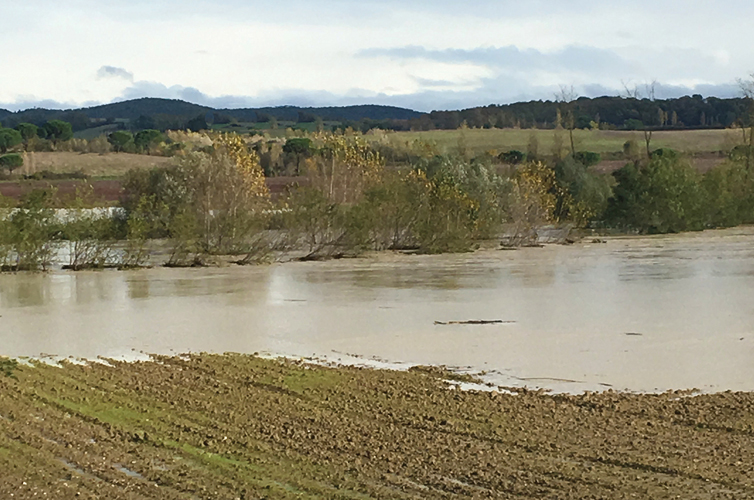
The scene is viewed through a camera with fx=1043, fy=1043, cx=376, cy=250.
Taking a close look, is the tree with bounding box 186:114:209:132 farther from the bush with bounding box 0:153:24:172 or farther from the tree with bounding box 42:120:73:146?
the bush with bounding box 0:153:24:172

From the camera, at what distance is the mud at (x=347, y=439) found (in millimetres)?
6465

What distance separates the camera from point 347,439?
7.75 metres

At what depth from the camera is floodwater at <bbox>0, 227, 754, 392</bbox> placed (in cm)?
1205

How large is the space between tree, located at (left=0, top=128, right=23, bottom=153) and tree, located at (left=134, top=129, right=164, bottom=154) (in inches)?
301

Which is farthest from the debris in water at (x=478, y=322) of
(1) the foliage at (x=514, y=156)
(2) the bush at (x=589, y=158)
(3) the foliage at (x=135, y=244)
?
(2) the bush at (x=589, y=158)

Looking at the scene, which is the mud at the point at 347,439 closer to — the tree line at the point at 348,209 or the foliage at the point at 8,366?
the foliage at the point at 8,366

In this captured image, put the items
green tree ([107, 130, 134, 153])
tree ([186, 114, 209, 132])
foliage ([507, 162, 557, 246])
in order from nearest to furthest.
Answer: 1. foliage ([507, 162, 557, 246])
2. green tree ([107, 130, 134, 153])
3. tree ([186, 114, 209, 132])

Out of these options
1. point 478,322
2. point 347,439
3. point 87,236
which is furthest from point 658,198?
point 347,439

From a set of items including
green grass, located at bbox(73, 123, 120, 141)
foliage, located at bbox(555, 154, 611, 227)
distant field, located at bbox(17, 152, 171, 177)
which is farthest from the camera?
green grass, located at bbox(73, 123, 120, 141)

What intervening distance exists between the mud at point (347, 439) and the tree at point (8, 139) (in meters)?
60.0

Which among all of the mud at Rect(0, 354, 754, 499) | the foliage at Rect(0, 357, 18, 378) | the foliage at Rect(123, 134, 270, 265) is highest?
the foliage at Rect(123, 134, 270, 265)

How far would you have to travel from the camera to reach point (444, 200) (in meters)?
30.8

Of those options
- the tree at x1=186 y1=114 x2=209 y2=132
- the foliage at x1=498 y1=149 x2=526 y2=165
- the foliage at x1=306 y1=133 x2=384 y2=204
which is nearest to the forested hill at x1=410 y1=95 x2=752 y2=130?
the tree at x1=186 y1=114 x2=209 y2=132

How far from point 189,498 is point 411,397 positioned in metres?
3.55
